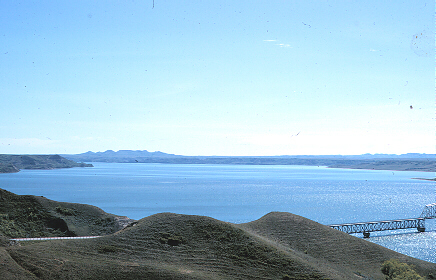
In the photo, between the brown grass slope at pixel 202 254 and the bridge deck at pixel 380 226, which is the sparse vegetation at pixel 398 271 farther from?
the bridge deck at pixel 380 226

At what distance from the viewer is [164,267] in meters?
35.6

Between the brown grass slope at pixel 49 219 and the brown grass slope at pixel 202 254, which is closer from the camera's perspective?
the brown grass slope at pixel 202 254

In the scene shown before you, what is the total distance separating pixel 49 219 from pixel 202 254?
38.3m

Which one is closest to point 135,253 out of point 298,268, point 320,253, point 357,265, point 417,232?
point 298,268

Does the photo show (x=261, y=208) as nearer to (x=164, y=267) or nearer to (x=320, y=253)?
(x=320, y=253)

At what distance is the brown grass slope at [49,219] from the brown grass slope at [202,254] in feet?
65.4

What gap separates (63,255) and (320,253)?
33.6 meters

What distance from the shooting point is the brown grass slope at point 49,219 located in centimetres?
5878

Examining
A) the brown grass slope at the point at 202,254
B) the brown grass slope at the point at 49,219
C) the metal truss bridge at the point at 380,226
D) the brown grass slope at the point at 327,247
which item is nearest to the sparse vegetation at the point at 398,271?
the brown grass slope at the point at 327,247

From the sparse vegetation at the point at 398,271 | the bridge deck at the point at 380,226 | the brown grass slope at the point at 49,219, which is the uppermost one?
the brown grass slope at the point at 49,219

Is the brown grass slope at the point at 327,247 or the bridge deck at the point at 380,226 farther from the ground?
the brown grass slope at the point at 327,247

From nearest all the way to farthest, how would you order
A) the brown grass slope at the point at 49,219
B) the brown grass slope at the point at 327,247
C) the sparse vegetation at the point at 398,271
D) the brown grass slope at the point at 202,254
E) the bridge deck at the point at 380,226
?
the brown grass slope at the point at 202,254 → the sparse vegetation at the point at 398,271 → the brown grass slope at the point at 327,247 → the brown grass slope at the point at 49,219 → the bridge deck at the point at 380,226

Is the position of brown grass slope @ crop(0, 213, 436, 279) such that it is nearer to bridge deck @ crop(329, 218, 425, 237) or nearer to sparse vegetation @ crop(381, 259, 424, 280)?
sparse vegetation @ crop(381, 259, 424, 280)

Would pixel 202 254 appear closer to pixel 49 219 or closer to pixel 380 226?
pixel 49 219
